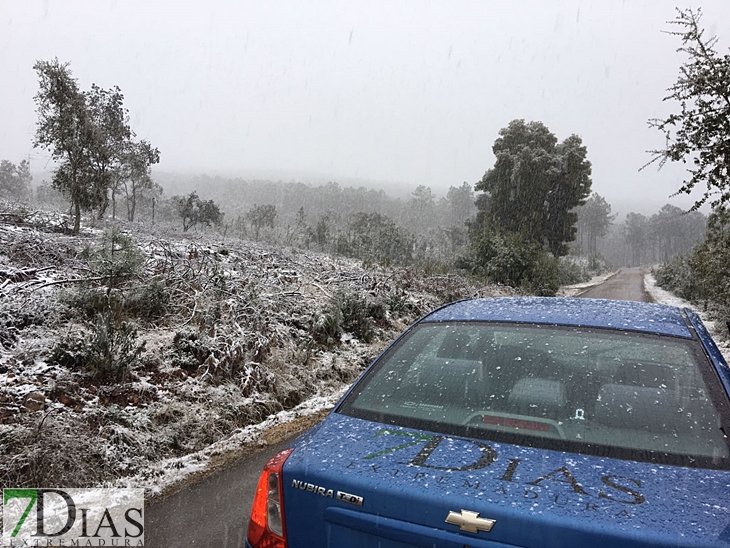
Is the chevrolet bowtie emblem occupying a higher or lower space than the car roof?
lower

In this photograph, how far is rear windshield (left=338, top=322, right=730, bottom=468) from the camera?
1825 mm

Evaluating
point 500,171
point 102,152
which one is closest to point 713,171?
point 102,152

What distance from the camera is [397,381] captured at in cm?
240

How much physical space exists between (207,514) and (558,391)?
2.72 meters

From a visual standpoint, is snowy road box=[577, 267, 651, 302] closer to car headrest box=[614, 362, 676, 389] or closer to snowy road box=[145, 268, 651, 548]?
snowy road box=[145, 268, 651, 548]

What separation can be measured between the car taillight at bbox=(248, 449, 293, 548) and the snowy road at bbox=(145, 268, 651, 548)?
1.58 metres

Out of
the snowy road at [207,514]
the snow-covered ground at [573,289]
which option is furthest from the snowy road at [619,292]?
the snowy road at [207,514]

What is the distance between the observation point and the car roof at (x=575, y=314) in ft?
8.10

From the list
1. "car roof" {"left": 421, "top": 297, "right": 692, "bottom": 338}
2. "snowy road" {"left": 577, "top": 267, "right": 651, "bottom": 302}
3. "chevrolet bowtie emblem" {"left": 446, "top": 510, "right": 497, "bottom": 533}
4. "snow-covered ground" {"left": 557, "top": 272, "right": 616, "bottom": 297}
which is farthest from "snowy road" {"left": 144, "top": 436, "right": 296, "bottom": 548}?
"snow-covered ground" {"left": 557, "top": 272, "right": 616, "bottom": 297}

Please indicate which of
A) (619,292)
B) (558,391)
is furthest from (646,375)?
(619,292)

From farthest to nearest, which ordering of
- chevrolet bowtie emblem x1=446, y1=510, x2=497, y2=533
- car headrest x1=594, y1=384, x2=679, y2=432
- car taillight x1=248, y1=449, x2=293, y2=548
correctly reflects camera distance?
car headrest x1=594, y1=384, x2=679, y2=432 < car taillight x1=248, y1=449, x2=293, y2=548 < chevrolet bowtie emblem x1=446, y1=510, x2=497, y2=533

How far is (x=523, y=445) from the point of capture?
1.78m

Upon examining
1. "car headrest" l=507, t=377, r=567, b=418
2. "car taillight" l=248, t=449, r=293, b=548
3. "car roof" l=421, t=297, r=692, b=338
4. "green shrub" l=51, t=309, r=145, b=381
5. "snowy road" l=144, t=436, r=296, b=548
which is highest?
"car roof" l=421, t=297, r=692, b=338

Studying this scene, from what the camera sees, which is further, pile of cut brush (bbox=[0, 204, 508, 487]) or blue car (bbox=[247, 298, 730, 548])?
pile of cut brush (bbox=[0, 204, 508, 487])
